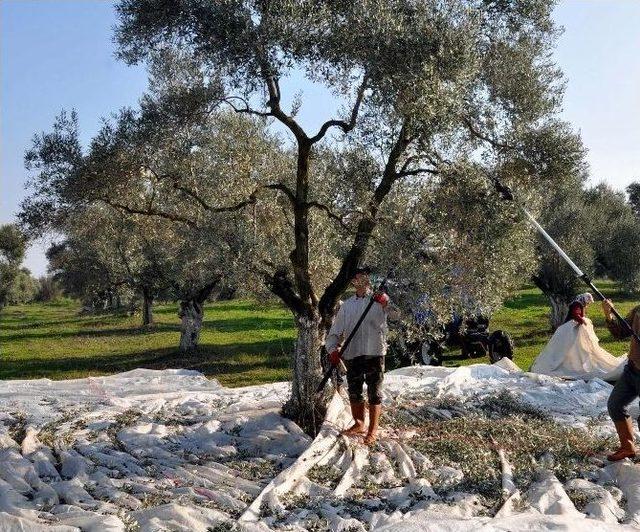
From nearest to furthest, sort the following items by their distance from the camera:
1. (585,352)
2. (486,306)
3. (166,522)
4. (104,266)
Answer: (166,522), (486,306), (585,352), (104,266)

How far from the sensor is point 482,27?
33.8ft

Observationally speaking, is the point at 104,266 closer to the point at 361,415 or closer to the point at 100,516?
the point at 361,415

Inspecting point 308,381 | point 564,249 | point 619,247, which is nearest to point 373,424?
point 308,381

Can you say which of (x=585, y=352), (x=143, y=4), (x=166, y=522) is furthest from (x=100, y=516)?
(x=585, y=352)

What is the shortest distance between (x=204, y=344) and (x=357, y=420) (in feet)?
58.7

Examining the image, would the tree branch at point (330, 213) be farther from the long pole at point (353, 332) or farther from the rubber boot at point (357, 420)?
the rubber boot at point (357, 420)

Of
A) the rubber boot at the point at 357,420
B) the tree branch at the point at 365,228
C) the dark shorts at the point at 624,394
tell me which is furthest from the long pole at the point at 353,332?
the dark shorts at the point at 624,394

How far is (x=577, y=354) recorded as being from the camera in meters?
16.9

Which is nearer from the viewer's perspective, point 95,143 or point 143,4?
point 143,4

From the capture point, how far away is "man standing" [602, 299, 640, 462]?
29.3 feet

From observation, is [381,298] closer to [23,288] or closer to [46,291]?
[23,288]

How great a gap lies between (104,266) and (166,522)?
103ft

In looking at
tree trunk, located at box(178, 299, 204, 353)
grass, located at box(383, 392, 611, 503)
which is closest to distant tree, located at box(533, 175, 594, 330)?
tree trunk, located at box(178, 299, 204, 353)

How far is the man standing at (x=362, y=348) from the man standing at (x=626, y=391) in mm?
3099
